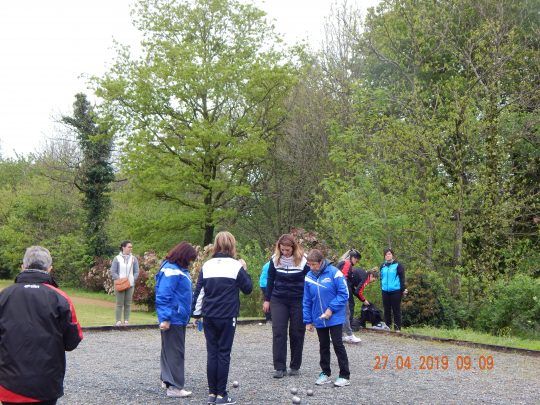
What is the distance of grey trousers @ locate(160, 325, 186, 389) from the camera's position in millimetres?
7543

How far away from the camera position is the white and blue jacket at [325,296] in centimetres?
791

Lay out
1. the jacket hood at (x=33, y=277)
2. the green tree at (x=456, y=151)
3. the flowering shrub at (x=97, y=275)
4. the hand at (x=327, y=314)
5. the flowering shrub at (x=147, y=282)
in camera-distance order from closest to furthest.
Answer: the jacket hood at (x=33, y=277) < the hand at (x=327, y=314) < the green tree at (x=456, y=151) < the flowering shrub at (x=147, y=282) < the flowering shrub at (x=97, y=275)

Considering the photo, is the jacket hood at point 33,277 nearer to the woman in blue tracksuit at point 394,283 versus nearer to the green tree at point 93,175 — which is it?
the woman in blue tracksuit at point 394,283

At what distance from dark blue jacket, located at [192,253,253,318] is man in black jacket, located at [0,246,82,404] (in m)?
2.43

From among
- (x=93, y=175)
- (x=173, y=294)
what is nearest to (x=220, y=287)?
(x=173, y=294)

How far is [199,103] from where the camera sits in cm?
2919

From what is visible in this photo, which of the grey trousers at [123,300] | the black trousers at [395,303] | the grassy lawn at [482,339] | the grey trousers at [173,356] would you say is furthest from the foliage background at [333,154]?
the grey trousers at [173,356]

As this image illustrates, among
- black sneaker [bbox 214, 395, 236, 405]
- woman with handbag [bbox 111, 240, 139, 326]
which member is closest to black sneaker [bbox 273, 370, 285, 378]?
black sneaker [bbox 214, 395, 236, 405]

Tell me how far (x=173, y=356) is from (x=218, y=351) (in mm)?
774

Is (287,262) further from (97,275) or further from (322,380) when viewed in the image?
(97,275)

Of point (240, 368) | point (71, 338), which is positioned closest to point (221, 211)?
point (240, 368)

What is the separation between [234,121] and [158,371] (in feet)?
68.7

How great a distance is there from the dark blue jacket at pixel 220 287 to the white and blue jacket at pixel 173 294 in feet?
0.64

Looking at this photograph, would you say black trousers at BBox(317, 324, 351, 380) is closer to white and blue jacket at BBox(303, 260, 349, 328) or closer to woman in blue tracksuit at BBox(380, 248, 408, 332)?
white and blue jacket at BBox(303, 260, 349, 328)
